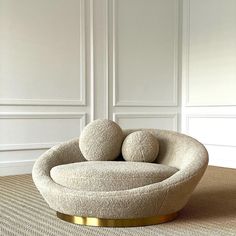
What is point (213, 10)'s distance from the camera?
4383 mm

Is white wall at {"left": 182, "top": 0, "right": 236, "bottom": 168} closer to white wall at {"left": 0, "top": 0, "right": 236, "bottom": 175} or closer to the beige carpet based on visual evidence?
white wall at {"left": 0, "top": 0, "right": 236, "bottom": 175}

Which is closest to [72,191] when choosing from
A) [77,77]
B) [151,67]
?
[77,77]

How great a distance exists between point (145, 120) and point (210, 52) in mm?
1003

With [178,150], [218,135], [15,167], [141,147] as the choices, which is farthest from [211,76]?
[141,147]

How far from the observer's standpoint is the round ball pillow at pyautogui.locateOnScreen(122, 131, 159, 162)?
215 cm

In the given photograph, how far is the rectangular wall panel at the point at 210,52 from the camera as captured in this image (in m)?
4.21

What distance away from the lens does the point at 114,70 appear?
14.0 feet

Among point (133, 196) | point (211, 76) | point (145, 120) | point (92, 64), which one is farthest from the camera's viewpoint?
point (145, 120)

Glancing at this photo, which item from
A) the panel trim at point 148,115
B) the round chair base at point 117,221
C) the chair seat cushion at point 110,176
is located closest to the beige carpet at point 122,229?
the round chair base at point 117,221

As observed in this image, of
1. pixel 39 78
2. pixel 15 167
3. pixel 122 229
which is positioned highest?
pixel 39 78

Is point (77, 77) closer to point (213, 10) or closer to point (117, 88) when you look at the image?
point (117, 88)

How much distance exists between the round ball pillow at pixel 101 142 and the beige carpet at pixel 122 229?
0.38 m

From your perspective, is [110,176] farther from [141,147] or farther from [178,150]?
[178,150]

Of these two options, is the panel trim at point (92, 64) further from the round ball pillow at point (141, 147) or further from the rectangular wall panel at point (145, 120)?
the round ball pillow at point (141, 147)
